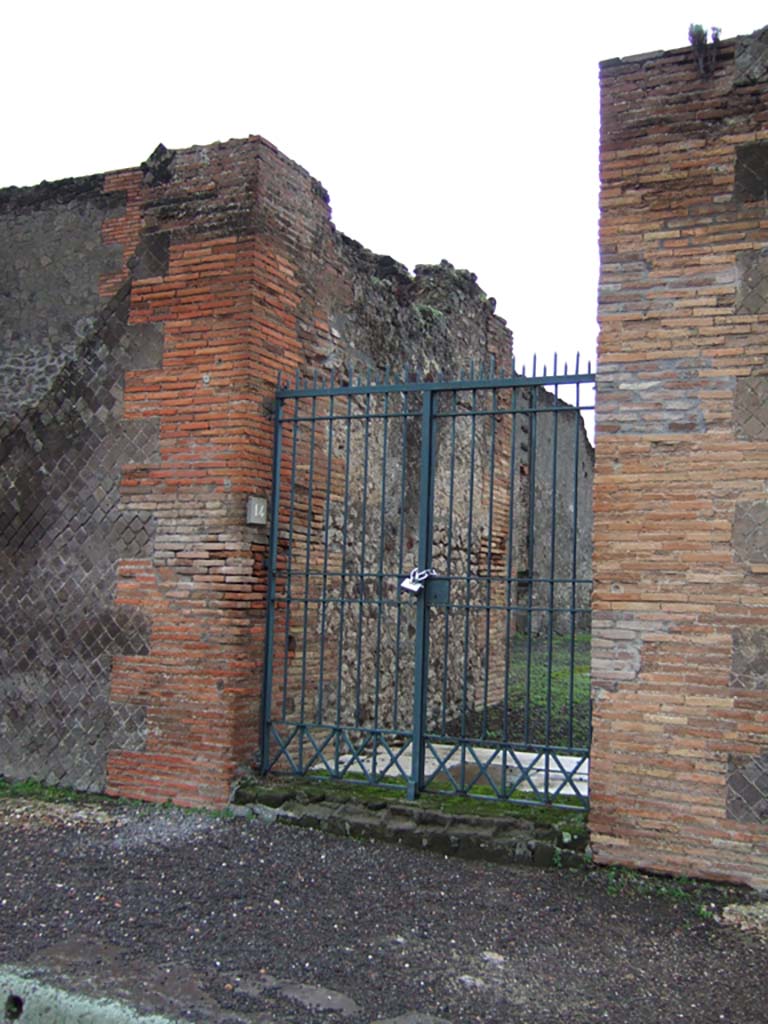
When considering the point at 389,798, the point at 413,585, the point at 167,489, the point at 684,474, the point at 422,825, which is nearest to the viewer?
the point at 684,474

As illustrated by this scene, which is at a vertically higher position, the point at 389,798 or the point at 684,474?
the point at 684,474

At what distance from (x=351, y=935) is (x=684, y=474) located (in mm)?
2763

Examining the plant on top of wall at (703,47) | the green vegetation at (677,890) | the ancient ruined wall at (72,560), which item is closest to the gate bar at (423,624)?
the green vegetation at (677,890)

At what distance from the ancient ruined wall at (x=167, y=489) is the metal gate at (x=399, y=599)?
30 centimetres

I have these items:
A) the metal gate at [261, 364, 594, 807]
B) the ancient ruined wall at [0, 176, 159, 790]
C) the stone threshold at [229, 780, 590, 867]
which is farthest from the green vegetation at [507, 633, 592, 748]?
the ancient ruined wall at [0, 176, 159, 790]

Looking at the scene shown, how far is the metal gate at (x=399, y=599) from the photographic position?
5.50 m

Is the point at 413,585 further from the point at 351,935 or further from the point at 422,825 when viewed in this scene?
the point at 351,935

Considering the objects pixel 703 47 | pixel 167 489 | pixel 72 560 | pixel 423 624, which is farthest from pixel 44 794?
pixel 703 47

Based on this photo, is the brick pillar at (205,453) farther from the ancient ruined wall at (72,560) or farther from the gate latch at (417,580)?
the gate latch at (417,580)

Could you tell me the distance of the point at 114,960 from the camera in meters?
3.73

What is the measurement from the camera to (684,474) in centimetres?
485

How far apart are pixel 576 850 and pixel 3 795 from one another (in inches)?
151

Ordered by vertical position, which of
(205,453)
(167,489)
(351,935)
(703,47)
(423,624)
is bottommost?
(351,935)

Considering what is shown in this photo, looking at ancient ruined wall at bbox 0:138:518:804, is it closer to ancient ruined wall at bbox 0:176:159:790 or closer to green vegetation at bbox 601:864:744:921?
ancient ruined wall at bbox 0:176:159:790
